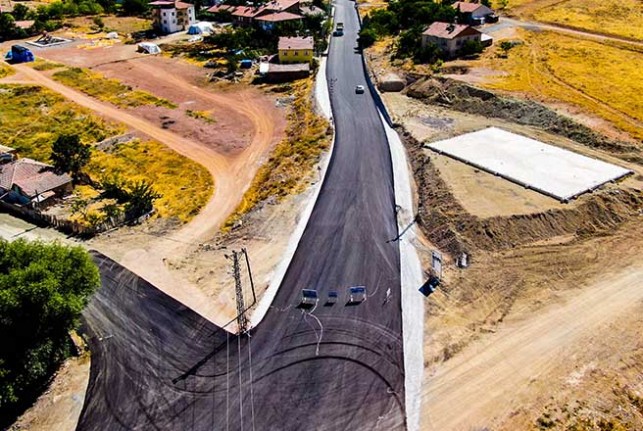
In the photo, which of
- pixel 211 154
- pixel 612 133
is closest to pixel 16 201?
pixel 211 154

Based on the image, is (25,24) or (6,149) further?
(25,24)

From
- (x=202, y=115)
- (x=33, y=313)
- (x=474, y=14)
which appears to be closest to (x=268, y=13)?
(x=474, y=14)

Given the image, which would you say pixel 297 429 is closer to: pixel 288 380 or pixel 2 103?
pixel 288 380

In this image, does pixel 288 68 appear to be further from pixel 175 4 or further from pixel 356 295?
pixel 356 295

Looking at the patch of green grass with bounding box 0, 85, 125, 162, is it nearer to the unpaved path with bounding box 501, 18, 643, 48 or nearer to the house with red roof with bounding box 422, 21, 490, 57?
the house with red roof with bounding box 422, 21, 490, 57

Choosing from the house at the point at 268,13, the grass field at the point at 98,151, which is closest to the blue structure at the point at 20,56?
the grass field at the point at 98,151

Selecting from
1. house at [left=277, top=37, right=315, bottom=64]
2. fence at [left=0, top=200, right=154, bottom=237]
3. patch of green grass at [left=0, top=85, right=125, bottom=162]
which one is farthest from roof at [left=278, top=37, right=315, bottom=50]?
fence at [left=0, top=200, right=154, bottom=237]
